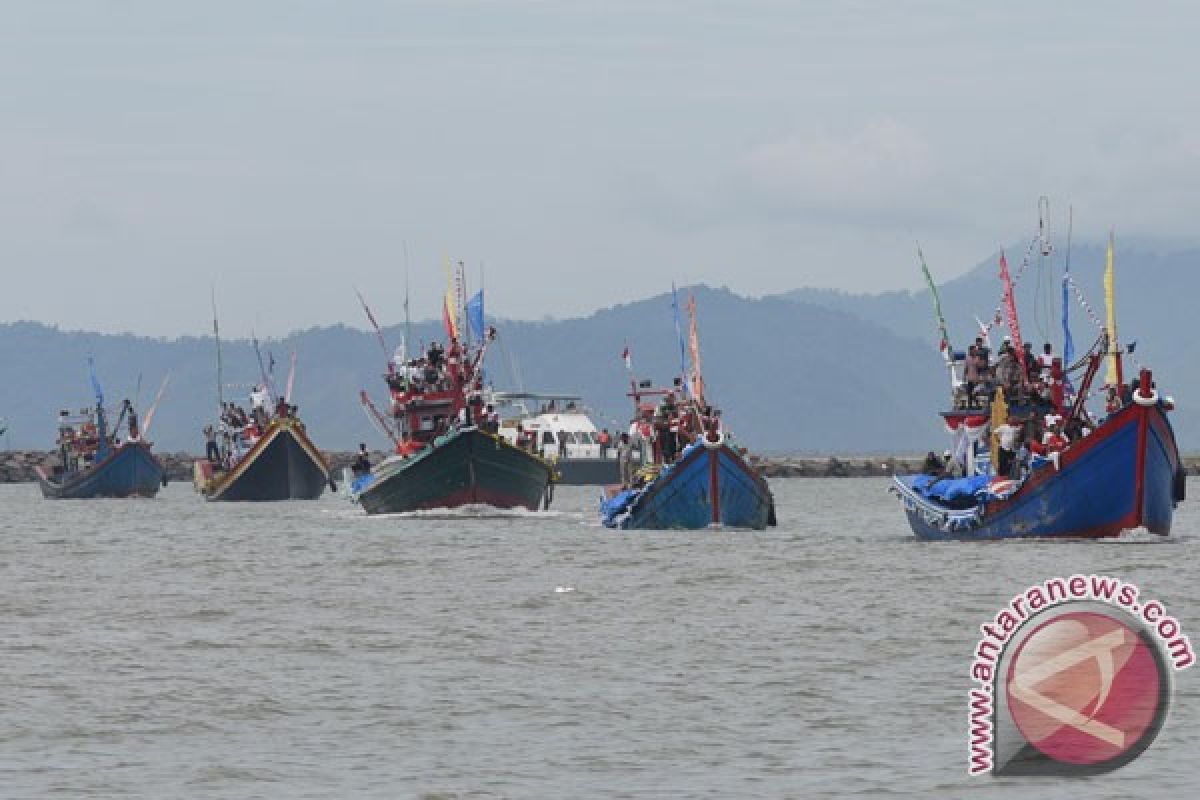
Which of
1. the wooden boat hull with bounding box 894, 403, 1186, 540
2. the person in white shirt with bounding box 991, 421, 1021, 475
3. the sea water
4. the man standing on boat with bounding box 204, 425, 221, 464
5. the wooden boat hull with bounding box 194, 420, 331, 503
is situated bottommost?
the sea water

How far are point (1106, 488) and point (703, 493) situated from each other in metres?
16.2

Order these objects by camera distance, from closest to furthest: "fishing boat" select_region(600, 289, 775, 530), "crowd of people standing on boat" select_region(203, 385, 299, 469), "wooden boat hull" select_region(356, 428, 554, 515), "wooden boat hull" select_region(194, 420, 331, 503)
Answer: "fishing boat" select_region(600, 289, 775, 530)
"wooden boat hull" select_region(356, 428, 554, 515)
"wooden boat hull" select_region(194, 420, 331, 503)
"crowd of people standing on boat" select_region(203, 385, 299, 469)

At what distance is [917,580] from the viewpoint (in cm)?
5206

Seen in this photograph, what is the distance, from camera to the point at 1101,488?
5903 cm

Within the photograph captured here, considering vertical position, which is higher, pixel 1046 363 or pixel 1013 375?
pixel 1046 363

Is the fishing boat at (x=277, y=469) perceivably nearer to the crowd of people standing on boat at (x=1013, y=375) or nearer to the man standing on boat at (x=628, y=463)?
the man standing on boat at (x=628, y=463)

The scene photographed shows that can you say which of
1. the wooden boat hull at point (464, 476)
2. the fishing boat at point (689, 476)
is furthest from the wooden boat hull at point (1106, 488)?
the wooden boat hull at point (464, 476)

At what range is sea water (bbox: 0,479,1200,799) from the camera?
91.6ft

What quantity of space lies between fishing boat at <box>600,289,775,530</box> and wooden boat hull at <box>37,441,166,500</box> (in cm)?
6659

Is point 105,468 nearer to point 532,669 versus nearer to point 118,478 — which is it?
point 118,478

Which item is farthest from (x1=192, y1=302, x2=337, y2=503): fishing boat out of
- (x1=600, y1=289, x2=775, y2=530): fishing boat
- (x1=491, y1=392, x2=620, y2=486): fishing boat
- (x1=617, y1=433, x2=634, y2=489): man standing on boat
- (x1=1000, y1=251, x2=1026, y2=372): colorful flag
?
(x1=1000, y1=251, x2=1026, y2=372): colorful flag

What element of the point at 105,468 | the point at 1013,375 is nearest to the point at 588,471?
the point at 105,468

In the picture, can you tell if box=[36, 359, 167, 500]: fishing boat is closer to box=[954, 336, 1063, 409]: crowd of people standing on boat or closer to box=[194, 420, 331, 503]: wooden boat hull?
box=[194, 420, 331, 503]: wooden boat hull

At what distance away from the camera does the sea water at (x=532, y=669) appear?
1099 inches
